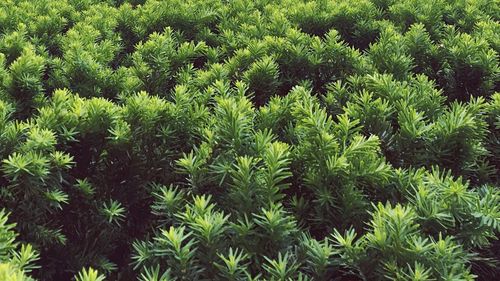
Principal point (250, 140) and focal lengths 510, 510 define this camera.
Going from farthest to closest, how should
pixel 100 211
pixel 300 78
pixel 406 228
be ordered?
pixel 300 78
pixel 100 211
pixel 406 228

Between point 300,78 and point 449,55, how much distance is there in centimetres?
100

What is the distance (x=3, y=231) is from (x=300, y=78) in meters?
1.99

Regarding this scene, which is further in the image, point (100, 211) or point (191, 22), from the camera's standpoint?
point (191, 22)

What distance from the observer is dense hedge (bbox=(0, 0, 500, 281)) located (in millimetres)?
1823

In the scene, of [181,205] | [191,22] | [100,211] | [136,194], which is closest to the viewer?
[181,205]

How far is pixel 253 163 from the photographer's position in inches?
77.8

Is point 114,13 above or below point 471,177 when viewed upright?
below

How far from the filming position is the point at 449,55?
3.32 meters

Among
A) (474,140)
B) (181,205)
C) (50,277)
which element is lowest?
(50,277)

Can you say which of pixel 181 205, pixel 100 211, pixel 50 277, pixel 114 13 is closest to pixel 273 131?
pixel 181 205

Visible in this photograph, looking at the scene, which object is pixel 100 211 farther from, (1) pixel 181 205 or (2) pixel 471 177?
(2) pixel 471 177

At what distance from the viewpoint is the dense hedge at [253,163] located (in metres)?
1.82

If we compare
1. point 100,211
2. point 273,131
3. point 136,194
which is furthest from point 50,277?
point 273,131

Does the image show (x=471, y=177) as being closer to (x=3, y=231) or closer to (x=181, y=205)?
(x=181, y=205)
